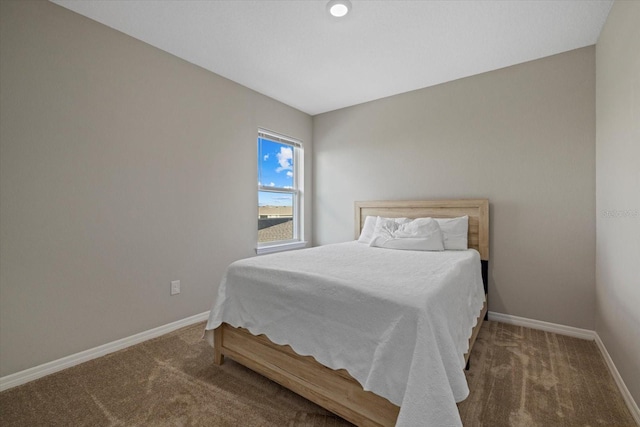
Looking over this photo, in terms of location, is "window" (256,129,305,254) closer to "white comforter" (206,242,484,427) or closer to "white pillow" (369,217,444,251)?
"white pillow" (369,217,444,251)

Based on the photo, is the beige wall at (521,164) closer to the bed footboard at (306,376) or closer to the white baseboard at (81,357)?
the bed footboard at (306,376)

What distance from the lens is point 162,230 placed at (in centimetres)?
246

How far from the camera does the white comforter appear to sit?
1085mm

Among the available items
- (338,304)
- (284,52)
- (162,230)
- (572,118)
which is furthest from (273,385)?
(572,118)

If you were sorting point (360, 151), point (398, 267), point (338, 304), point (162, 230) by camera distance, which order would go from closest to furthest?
point (338, 304), point (398, 267), point (162, 230), point (360, 151)

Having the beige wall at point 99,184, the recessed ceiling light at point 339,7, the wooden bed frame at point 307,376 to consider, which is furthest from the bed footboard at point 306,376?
the recessed ceiling light at point 339,7

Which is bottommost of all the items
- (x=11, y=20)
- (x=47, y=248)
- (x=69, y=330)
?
(x=69, y=330)

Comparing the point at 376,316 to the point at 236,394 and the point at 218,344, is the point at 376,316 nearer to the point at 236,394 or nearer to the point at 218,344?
the point at 236,394

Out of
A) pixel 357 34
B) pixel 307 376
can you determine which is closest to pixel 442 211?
pixel 357 34

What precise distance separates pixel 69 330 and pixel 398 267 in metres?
2.29

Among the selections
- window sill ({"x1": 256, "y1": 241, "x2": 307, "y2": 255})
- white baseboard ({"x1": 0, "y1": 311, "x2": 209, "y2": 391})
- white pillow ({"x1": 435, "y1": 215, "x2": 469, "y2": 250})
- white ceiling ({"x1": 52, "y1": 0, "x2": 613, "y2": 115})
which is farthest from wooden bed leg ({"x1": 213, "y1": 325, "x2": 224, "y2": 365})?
white ceiling ({"x1": 52, "y1": 0, "x2": 613, "y2": 115})

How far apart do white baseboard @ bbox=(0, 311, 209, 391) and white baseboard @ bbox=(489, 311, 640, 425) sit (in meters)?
3.01

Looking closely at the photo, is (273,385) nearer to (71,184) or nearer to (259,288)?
(259,288)

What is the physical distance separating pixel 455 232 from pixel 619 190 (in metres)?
1.15
